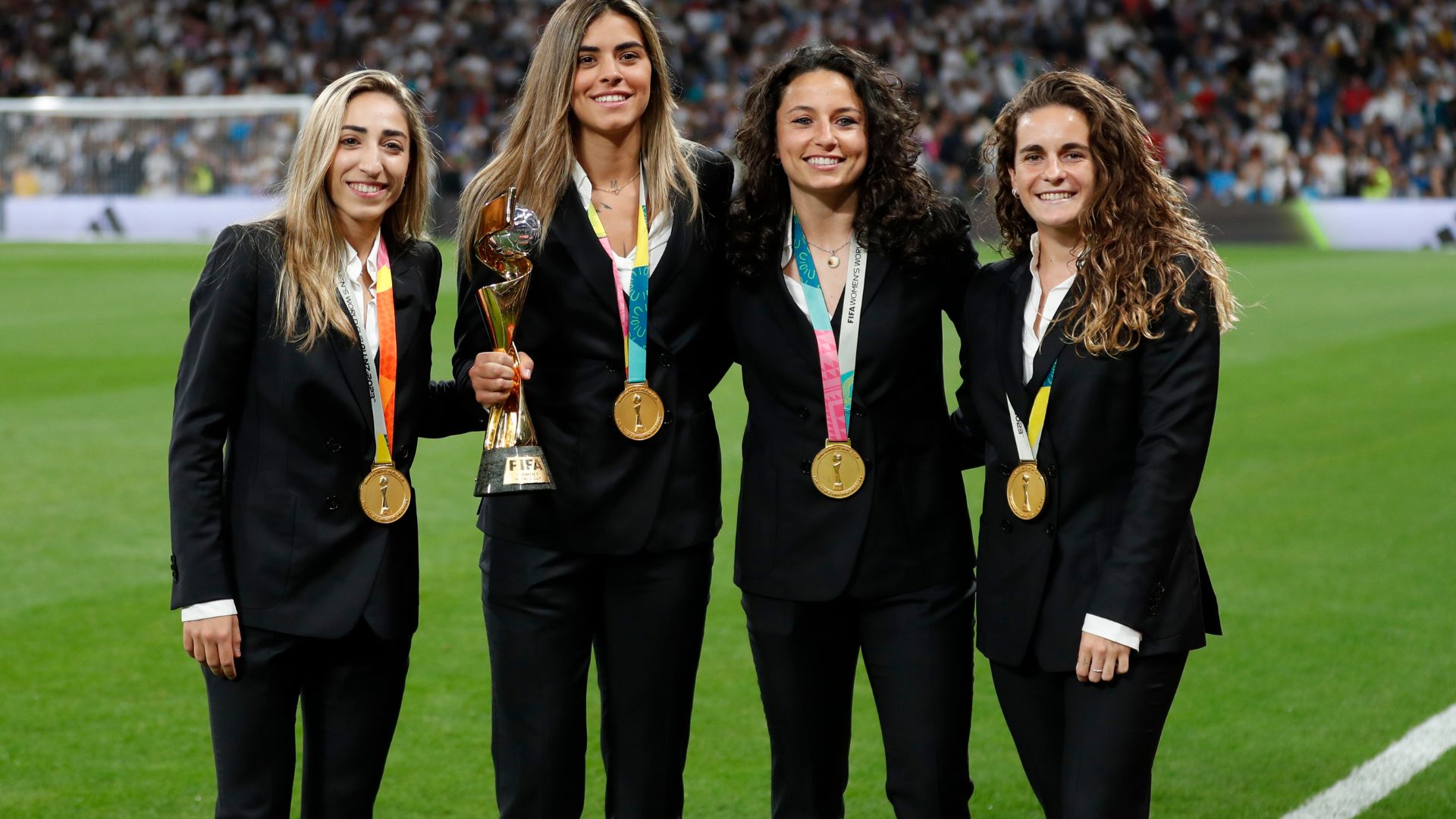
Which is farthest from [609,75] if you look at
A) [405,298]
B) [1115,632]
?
[1115,632]

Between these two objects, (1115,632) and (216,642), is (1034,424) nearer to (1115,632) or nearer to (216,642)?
(1115,632)

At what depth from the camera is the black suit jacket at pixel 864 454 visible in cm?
343

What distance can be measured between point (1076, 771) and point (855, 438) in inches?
32.4

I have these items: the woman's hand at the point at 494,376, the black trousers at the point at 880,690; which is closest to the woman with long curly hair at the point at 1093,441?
the black trousers at the point at 880,690

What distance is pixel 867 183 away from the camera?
11.6ft

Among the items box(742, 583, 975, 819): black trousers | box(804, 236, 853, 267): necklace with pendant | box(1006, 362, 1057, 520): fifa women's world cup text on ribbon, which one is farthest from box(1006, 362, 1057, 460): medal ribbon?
box(804, 236, 853, 267): necklace with pendant

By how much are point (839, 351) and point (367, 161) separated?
3.48ft

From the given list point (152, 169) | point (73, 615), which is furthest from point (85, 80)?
point (73, 615)

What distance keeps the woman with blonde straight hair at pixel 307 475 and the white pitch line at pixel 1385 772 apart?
8.58ft

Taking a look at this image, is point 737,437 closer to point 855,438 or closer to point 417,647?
point 417,647

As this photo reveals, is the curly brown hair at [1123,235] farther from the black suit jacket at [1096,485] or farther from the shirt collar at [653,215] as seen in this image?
the shirt collar at [653,215]

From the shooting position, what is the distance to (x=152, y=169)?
26062mm

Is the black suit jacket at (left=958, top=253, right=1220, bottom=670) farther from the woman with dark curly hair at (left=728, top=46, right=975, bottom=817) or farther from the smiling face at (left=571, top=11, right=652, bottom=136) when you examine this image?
the smiling face at (left=571, top=11, right=652, bottom=136)

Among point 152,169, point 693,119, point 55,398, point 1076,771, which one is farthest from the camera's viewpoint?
point 693,119
